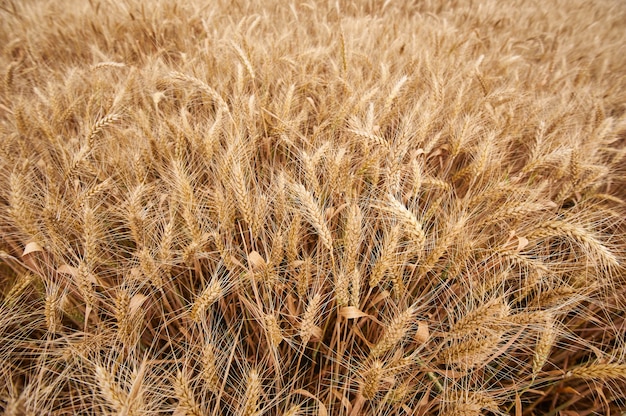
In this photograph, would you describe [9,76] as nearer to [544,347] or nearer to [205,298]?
[205,298]

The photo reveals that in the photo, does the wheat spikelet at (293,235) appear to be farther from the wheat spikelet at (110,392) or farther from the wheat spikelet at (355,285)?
the wheat spikelet at (110,392)

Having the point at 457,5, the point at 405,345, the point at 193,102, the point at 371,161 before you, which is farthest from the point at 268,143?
the point at 457,5

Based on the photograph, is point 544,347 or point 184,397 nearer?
point 184,397

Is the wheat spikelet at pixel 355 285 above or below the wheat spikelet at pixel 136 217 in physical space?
below

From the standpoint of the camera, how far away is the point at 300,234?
4.48 ft

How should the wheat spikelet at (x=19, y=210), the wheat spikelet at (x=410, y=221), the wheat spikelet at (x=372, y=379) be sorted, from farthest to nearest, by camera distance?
the wheat spikelet at (x=19, y=210) < the wheat spikelet at (x=410, y=221) < the wheat spikelet at (x=372, y=379)

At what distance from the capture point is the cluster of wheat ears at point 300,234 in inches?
40.0

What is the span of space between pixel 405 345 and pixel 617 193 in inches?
70.8

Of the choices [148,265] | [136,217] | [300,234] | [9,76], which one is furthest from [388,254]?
[9,76]

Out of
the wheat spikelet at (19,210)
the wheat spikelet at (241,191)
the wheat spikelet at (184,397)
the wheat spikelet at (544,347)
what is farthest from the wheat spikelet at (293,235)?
the wheat spikelet at (19,210)

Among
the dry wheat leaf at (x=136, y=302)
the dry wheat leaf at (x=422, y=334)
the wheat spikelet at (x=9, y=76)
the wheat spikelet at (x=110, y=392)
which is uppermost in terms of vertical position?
the wheat spikelet at (x=9, y=76)

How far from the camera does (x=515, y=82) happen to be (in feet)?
8.23

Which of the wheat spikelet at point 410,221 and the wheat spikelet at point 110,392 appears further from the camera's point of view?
the wheat spikelet at point 410,221

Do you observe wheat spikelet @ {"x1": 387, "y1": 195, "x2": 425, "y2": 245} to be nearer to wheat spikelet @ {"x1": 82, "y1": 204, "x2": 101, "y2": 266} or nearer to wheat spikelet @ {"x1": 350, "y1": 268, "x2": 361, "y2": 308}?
wheat spikelet @ {"x1": 350, "y1": 268, "x2": 361, "y2": 308}
